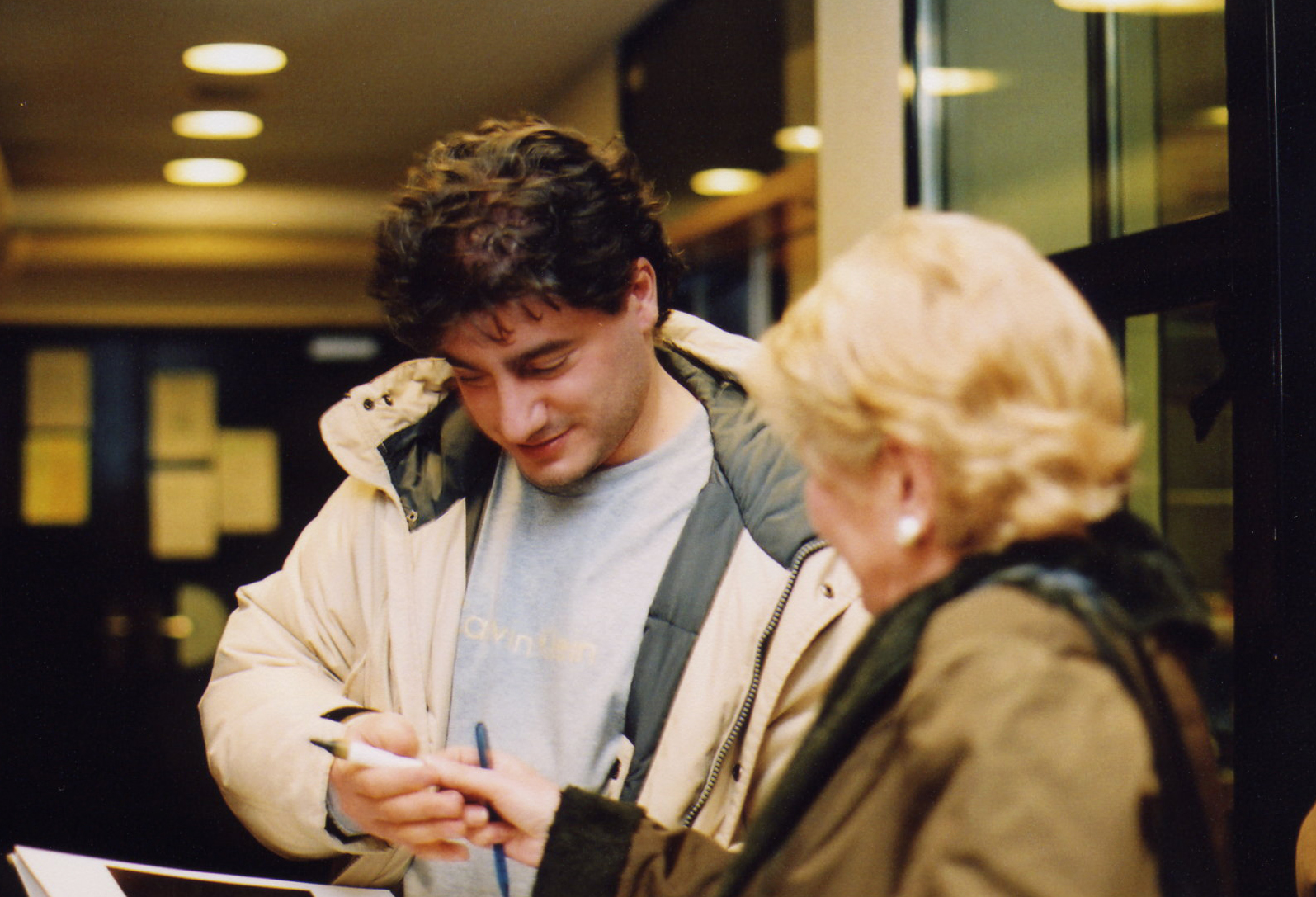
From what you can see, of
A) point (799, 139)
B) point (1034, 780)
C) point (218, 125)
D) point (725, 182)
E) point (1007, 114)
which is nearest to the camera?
point (1034, 780)

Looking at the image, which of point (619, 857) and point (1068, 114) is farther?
point (1068, 114)

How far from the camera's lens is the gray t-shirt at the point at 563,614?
1394mm

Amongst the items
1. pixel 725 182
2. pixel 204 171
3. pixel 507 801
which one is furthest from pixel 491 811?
pixel 204 171

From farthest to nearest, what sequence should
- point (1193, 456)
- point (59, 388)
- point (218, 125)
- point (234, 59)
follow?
point (59, 388), point (218, 125), point (234, 59), point (1193, 456)

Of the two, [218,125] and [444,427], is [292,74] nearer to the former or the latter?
[218,125]

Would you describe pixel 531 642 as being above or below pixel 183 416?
below

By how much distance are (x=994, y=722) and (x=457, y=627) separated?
0.88 metres

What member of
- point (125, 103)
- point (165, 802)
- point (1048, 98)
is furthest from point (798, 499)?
point (165, 802)

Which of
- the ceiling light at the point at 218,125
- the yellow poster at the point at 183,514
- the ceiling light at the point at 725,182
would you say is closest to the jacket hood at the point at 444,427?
the ceiling light at the point at 725,182

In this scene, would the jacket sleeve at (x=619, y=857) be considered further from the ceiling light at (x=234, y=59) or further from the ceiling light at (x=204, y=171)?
the ceiling light at (x=204, y=171)

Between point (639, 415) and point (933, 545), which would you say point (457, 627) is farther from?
point (933, 545)

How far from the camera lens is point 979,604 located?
Result: 74 cm

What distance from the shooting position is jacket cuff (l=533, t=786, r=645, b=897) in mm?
1047

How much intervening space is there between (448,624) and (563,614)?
0.13 m
